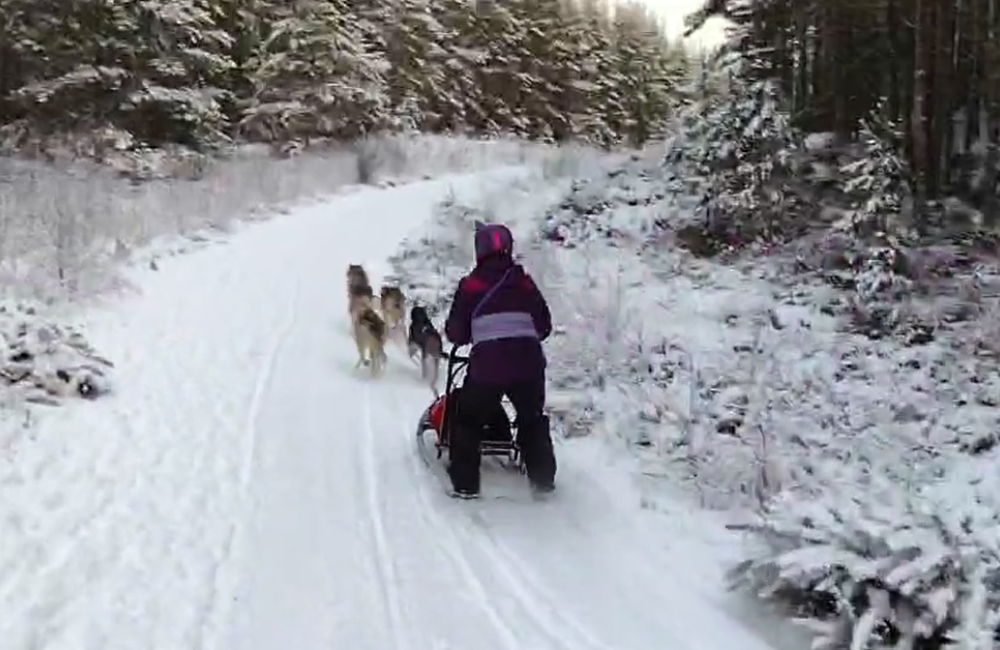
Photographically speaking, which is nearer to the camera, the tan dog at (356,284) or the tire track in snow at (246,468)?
the tire track in snow at (246,468)

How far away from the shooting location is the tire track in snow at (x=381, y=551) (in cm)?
468

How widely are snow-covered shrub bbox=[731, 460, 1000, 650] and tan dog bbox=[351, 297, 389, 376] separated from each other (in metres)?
5.50

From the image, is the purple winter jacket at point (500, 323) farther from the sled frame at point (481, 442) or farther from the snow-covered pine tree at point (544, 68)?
the snow-covered pine tree at point (544, 68)

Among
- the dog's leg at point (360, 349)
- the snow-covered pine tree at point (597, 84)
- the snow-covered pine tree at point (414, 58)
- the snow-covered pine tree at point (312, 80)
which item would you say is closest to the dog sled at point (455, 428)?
the dog's leg at point (360, 349)

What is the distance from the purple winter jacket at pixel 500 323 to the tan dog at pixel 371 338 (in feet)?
10.5

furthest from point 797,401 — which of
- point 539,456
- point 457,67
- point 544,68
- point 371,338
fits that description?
point 544,68

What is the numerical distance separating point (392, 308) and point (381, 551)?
5879 millimetres

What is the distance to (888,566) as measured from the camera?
4.25 m

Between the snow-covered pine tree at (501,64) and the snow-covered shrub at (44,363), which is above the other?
the snow-covered pine tree at (501,64)

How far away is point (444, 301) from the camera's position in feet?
44.0

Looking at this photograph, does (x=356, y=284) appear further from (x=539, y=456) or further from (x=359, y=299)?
(x=539, y=456)

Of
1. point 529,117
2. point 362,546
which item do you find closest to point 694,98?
point 362,546

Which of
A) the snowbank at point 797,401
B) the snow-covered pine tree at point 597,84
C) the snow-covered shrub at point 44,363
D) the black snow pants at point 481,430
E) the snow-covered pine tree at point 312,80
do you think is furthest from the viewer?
the snow-covered pine tree at point 597,84

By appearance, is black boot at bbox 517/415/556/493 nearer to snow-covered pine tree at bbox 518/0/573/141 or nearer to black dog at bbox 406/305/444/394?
black dog at bbox 406/305/444/394
